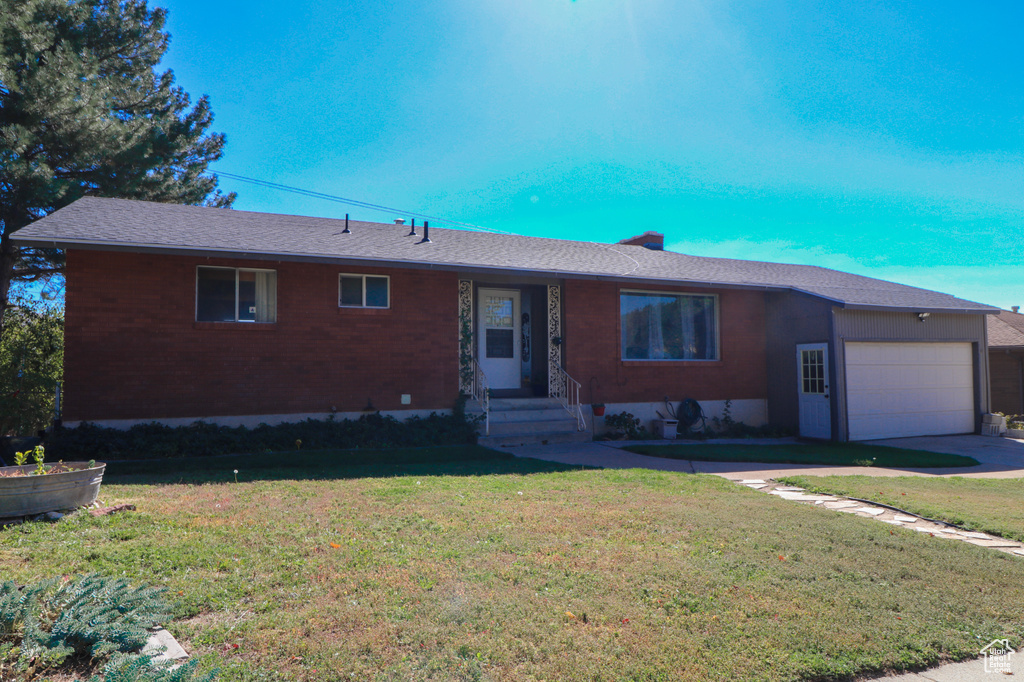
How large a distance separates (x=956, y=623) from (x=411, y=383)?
9166 mm

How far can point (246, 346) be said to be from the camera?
34.0ft

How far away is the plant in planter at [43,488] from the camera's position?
5.05 metres

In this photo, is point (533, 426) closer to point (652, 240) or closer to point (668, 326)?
point (668, 326)

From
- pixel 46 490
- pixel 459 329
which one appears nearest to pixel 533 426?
pixel 459 329

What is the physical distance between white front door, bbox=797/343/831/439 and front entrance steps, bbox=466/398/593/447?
5.03 metres

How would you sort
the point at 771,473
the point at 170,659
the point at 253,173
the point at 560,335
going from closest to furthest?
the point at 170,659 → the point at 771,473 → the point at 560,335 → the point at 253,173

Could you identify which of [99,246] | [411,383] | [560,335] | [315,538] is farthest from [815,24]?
[99,246]

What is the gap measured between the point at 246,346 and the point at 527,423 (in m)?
5.27

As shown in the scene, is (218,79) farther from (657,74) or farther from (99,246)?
(657,74)

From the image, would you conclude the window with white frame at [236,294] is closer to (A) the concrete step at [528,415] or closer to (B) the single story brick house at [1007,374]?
(A) the concrete step at [528,415]

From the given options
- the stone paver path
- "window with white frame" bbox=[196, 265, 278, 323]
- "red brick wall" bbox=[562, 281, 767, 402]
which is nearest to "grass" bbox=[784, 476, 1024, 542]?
the stone paver path

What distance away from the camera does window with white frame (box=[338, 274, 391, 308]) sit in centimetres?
1117

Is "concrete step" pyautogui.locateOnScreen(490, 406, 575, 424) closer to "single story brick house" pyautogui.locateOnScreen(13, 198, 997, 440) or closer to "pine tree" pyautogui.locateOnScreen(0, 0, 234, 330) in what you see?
"single story brick house" pyautogui.locateOnScreen(13, 198, 997, 440)

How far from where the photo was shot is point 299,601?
364 centimetres
